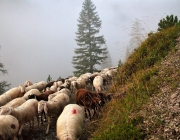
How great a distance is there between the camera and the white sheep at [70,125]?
20.4ft

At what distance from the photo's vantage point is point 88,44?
107ft

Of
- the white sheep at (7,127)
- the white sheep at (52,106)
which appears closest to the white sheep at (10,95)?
the white sheep at (52,106)

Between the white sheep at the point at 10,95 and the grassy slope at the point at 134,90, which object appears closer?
the grassy slope at the point at 134,90

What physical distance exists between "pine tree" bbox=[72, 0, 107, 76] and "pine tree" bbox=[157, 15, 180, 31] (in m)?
18.4

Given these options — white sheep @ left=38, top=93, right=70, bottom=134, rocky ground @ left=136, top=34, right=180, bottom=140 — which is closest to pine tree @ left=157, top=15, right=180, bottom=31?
rocky ground @ left=136, top=34, right=180, bottom=140

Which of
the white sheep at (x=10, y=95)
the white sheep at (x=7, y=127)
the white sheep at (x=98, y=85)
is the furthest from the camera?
the white sheep at (x=98, y=85)

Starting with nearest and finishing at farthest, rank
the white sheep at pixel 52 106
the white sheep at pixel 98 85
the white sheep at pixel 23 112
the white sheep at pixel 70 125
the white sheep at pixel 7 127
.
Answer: the white sheep at pixel 70 125
the white sheep at pixel 7 127
the white sheep at pixel 23 112
the white sheep at pixel 52 106
the white sheep at pixel 98 85

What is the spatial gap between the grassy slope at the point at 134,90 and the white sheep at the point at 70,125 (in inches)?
22.1

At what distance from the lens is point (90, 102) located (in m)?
9.06

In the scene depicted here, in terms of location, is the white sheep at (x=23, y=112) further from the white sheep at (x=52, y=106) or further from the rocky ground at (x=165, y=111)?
the rocky ground at (x=165, y=111)

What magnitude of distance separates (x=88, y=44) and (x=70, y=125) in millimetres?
26569

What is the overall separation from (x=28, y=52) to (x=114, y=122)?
14224 cm

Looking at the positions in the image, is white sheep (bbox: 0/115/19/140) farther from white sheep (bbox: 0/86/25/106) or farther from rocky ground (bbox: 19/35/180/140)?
white sheep (bbox: 0/86/25/106)

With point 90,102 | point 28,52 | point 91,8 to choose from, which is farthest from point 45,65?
point 90,102
